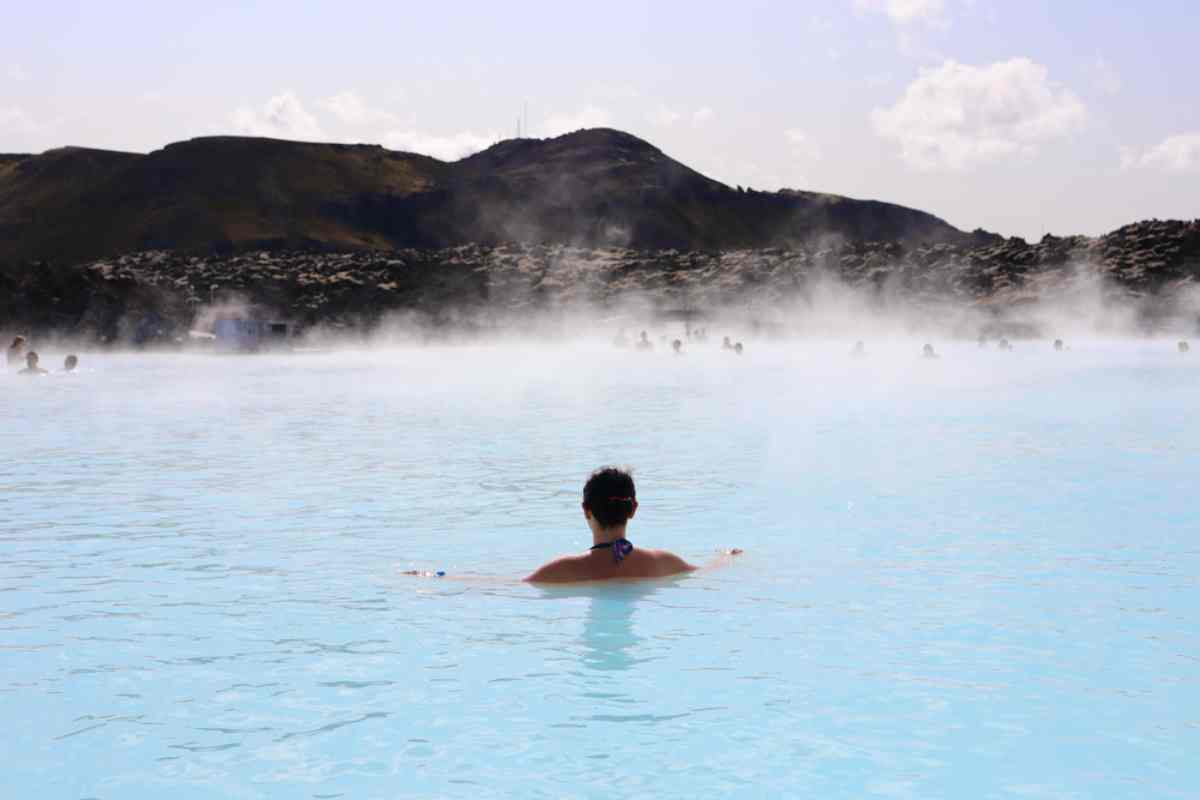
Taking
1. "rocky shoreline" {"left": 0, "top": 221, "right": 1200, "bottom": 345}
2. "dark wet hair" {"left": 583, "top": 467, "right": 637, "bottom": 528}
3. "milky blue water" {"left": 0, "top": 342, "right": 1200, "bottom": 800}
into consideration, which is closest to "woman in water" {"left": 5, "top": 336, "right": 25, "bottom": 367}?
"milky blue water" {"left": 0, "top": 342, "right": 1200, "bottom": 800}

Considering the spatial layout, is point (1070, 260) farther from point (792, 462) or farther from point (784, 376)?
point (792, 462)

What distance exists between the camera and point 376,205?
176 m

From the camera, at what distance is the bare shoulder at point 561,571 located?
750 cm

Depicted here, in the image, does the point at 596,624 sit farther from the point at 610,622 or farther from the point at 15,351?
the point at 15,351

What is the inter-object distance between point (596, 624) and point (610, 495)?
660 millimetres

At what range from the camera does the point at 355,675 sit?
5.90m

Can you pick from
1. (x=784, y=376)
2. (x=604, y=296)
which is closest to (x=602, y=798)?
(x=784, y=376)

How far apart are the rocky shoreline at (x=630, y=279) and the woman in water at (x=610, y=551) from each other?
56.0 metres

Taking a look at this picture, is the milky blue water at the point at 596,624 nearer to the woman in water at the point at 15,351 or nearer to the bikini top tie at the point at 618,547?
the bikini top tie at the point at 618,547

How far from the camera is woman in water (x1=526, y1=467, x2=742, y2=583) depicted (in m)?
6.86

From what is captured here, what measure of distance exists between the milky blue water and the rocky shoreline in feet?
166

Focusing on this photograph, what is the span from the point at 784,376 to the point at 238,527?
2571 cm

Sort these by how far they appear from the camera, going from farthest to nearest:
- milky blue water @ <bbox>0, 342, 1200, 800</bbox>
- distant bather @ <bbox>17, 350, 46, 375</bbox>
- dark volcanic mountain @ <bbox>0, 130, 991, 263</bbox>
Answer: dark volcanic mountain @ <bbox>0, 130, 991, 263</bbox>, distant bather @ <bbox>17, 350, 46, 375</bbox>, milky blue water @ <bbox>0, 342, 1200, 800</bbox>

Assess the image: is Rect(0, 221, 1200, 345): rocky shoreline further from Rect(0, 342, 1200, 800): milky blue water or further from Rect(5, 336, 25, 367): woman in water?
Rect(0, 342, 1200, 800): milky blue water
